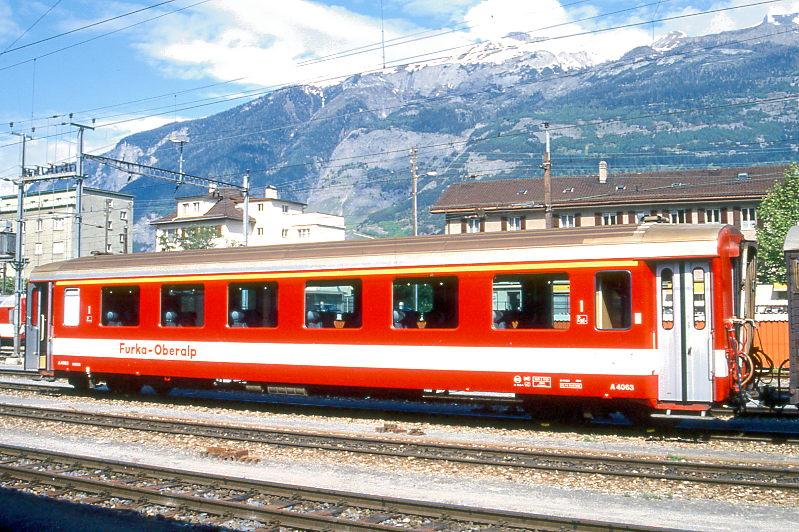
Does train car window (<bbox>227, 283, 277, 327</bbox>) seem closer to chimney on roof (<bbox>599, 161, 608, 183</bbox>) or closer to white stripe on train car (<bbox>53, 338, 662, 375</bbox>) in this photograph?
white stripe on train car (<bbox>53, 338, 662, 375</bbox>)

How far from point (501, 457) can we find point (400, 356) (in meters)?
3.62

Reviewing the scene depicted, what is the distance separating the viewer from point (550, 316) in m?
13.7

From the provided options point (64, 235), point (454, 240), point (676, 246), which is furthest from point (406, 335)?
point (64, 235)

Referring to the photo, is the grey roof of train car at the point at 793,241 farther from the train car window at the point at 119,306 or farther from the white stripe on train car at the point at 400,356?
the train car window at the point at 119,306

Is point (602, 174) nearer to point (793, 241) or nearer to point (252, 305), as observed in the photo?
point (252, 305)

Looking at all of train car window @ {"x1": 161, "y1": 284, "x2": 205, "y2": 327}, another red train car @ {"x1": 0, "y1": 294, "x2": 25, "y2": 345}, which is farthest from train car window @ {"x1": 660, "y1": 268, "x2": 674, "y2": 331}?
another red train car @ {"x1": 0, "y1": 294, "x2": 25, "y2": 345}

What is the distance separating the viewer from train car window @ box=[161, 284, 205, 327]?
691 inches

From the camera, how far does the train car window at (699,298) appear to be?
499 inches

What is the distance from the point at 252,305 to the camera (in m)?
16.8

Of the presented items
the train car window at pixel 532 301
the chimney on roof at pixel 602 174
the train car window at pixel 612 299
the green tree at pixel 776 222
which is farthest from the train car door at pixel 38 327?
the chimney on roof at pixel 602 174

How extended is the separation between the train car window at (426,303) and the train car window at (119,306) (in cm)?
703

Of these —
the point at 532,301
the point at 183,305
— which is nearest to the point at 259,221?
the point at 183,305

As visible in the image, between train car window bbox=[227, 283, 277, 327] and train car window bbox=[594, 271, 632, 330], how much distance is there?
6.63 meters

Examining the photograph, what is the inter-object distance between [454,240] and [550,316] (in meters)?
2.33
